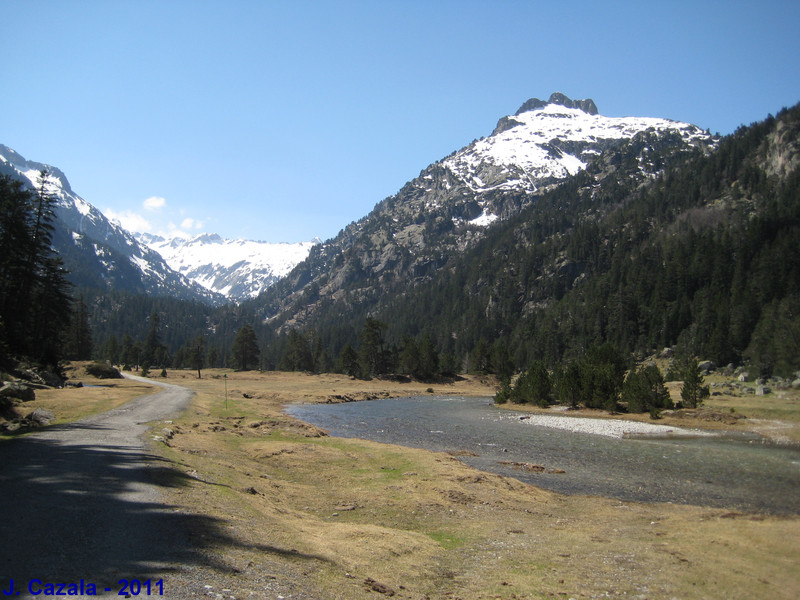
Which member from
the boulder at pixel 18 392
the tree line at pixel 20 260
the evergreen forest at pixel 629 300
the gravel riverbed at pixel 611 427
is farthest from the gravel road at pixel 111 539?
the gravel riverbed at pixel 611 427

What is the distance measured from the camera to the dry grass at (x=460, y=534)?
35.7 ft

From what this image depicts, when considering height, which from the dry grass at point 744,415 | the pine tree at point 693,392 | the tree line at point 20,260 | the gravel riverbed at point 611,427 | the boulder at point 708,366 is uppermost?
the tree line at point 20,260

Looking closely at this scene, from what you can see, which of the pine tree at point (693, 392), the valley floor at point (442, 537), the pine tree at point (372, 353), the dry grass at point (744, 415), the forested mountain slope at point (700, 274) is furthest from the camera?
the pine tree at point (372, 353)

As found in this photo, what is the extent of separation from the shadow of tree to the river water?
18.6 metres

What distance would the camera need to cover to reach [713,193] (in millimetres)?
170125

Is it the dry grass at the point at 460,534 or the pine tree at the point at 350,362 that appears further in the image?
the pine tree at the point at 350,362

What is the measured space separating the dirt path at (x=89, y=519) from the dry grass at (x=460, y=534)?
1198 mm

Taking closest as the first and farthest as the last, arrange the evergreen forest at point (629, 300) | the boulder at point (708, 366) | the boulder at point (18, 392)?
the boulder at point (18, 392), the evergreen forest at point (629, 300), the boulder at point (708, 366)

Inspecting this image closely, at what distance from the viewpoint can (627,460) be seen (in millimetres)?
30281

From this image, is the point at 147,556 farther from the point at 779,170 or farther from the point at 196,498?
the point at 779,170

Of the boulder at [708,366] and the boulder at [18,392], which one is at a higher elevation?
the boulder at [708,366]

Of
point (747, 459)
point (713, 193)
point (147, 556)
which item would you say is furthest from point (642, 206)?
point (147, 556)

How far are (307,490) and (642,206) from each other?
211633mm

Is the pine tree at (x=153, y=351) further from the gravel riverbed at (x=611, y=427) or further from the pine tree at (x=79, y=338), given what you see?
the gravel riverbed at (x=611, y=427)
